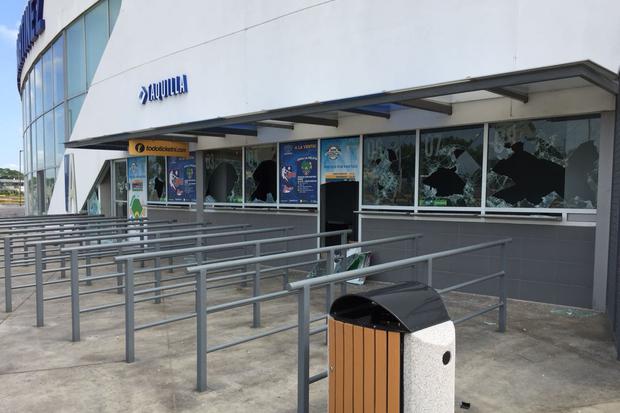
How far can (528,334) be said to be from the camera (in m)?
5.32

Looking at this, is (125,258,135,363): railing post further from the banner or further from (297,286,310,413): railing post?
the banner

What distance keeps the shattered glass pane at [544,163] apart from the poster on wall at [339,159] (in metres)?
2.27

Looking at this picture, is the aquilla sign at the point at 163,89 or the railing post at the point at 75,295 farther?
the aquilla sign at the point at 163,89

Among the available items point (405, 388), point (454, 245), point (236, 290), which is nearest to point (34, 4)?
point (236, 290)

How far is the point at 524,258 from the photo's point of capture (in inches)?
260

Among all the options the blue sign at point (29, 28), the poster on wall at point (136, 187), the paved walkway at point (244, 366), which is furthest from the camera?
the blue sign at point (29, 28)

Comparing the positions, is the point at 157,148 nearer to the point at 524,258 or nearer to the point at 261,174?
the point at 261,174

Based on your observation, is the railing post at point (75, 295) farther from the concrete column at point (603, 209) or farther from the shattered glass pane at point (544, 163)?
the concrete column at point (603, 209)

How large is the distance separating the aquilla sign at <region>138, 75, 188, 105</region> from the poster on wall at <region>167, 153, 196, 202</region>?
1481mm

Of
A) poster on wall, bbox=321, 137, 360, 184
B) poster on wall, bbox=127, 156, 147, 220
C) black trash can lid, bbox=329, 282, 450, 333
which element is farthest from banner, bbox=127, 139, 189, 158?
black trash can lid, bbox=329, 282, 450, 333

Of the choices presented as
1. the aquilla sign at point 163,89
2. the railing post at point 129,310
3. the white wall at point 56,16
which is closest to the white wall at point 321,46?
the aquilla sign at point 163,89

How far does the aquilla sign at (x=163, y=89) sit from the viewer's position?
37.0 ft

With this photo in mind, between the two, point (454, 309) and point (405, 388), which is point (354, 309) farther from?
point (454, 309)

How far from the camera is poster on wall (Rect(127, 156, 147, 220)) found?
1334cm
